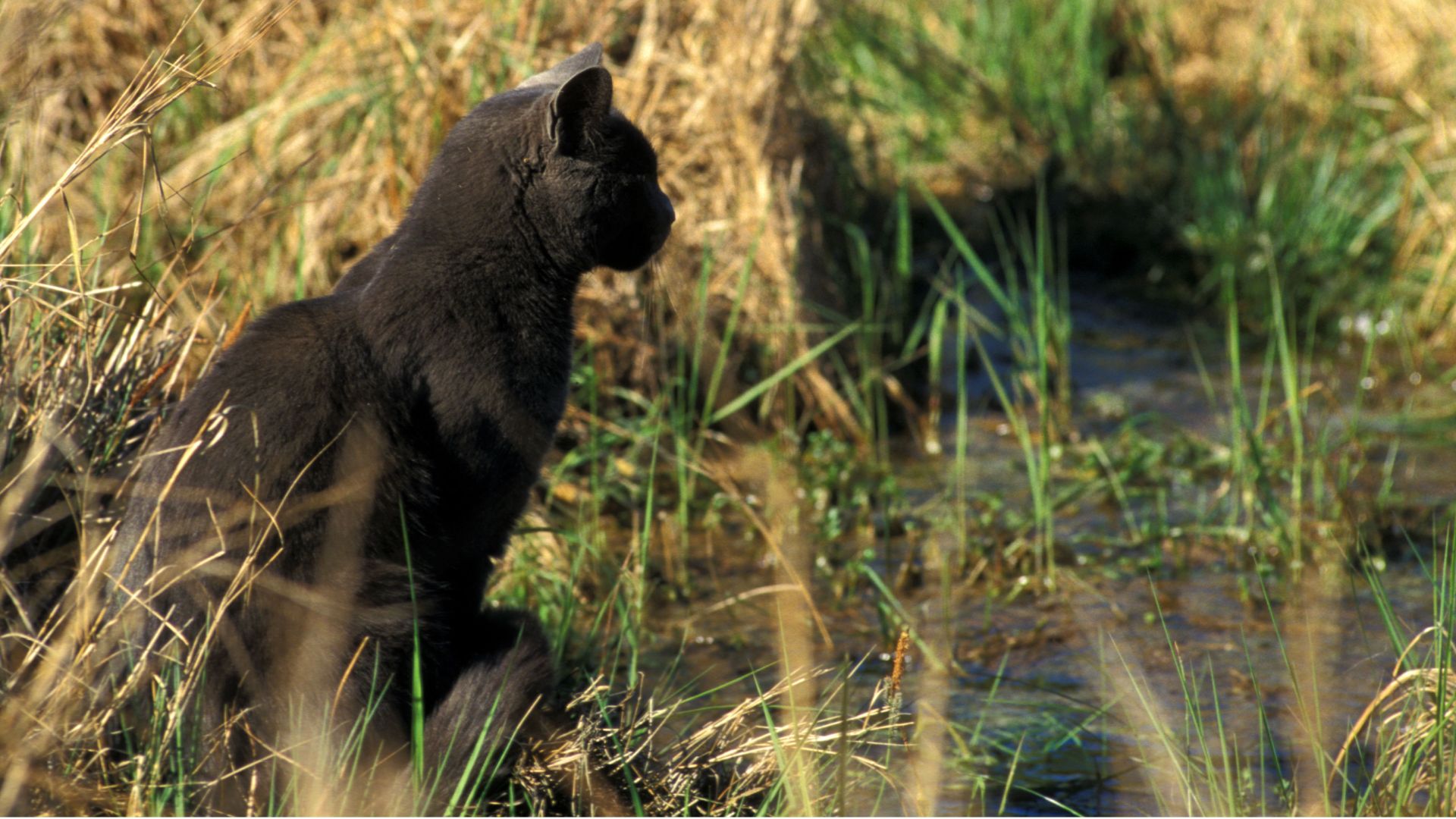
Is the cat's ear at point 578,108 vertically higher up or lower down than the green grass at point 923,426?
higher up

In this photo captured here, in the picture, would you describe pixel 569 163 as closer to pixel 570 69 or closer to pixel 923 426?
pixel 570 69

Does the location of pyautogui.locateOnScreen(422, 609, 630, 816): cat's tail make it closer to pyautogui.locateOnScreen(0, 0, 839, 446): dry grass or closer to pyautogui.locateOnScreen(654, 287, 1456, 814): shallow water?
pyautogui.locateOnScreen(654, 287, 1456, 814): shallow water

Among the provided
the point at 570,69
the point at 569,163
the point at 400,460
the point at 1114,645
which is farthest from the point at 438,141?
the point at 1114,645

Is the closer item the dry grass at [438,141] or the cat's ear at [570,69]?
the cat's ear at [570,69]

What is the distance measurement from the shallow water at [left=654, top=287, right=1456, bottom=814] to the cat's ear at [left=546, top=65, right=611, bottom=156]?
91 cm

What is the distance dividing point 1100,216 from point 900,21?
1127mm

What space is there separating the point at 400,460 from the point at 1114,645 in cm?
111

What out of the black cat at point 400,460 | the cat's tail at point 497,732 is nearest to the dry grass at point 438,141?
the black cat at point 400,460

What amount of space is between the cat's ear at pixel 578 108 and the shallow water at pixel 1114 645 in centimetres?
91

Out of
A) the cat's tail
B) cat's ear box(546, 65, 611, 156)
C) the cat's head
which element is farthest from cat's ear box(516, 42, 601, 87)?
the cat's tail

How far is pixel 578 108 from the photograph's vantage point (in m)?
2.31

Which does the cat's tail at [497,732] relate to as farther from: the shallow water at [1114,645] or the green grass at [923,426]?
the shallow water at [1114,645]

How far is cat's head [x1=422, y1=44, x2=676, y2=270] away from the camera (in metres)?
2.32

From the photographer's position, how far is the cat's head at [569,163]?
232cm
